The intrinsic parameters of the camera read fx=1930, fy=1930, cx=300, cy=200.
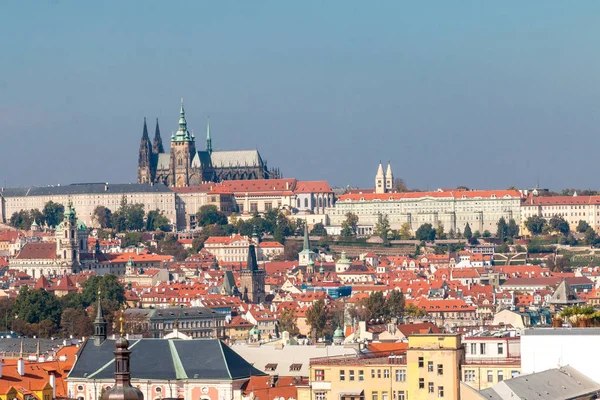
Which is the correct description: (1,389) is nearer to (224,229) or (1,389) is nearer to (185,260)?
→ (185,260)

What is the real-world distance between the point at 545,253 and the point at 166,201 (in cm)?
4329

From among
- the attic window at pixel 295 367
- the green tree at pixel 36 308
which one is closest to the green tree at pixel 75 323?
the green tree at pixel 36 308

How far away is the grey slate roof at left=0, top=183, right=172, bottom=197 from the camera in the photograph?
599 feet

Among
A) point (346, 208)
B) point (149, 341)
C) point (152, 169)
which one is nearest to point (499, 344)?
point (149, 341)

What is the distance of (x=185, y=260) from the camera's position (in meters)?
149

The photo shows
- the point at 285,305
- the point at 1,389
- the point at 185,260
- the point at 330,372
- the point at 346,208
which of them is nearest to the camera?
the point at 330,372

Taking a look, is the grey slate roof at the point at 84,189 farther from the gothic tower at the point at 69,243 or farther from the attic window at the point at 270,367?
the attic window at the point at 270,367

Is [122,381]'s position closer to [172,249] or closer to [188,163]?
[172,249]

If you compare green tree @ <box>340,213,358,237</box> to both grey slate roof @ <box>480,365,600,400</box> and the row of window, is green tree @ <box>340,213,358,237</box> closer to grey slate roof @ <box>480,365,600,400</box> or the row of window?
the row of window

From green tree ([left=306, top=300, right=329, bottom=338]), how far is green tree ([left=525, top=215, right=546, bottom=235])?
76213mm

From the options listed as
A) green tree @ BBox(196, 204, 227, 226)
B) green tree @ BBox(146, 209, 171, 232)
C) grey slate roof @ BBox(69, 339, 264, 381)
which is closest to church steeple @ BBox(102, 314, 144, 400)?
grey slate roof @ BBox(69, 339, 264, 381)

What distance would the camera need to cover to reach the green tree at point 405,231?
6641 inches

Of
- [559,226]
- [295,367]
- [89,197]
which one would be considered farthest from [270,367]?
[89,197]

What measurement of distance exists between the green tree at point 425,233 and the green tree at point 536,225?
27.1 feet
